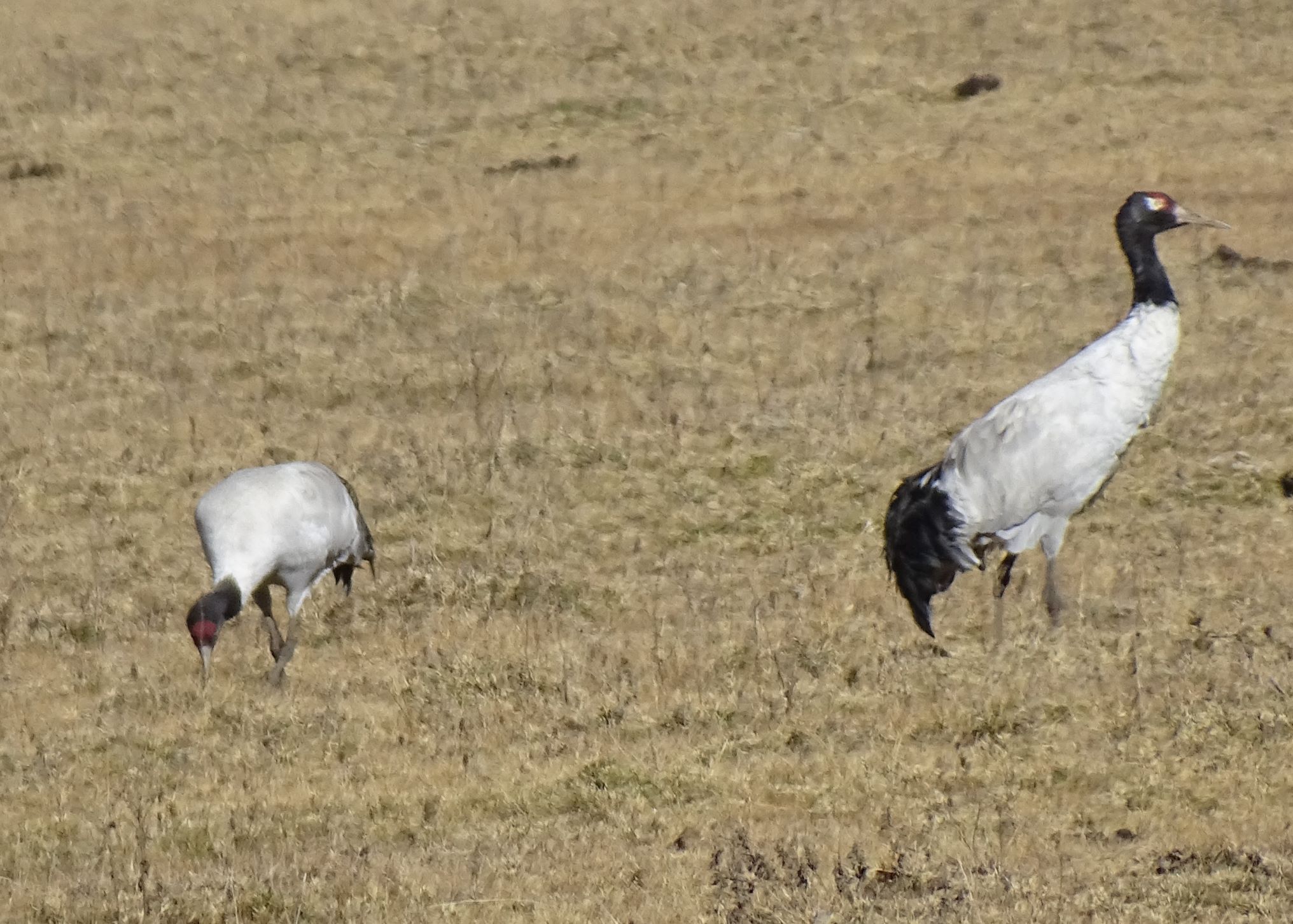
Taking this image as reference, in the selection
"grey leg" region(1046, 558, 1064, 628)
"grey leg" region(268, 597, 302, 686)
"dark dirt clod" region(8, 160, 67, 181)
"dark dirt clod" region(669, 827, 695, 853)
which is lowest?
"grey leg" region(1046, 558, 1064, 628)

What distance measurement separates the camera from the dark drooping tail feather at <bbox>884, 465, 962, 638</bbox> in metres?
9.23

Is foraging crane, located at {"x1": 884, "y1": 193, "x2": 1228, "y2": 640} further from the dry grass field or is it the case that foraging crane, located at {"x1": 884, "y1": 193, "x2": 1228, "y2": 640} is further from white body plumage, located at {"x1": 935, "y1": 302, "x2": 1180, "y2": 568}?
the dry grass field

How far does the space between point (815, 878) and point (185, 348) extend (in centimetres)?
986

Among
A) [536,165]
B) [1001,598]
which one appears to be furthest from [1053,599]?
[536,165]

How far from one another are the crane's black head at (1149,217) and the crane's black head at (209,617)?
521 cm

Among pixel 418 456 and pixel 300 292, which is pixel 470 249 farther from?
pixel 418 456

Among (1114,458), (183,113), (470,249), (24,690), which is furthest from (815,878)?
(183,113)

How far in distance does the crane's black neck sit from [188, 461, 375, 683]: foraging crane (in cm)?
448

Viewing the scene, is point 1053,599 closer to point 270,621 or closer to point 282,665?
point 282,665

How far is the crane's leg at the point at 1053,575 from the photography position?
9242 millimetres

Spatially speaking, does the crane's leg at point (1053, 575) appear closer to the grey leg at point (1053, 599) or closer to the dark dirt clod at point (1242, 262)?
the grey leg at point (1053, 599)

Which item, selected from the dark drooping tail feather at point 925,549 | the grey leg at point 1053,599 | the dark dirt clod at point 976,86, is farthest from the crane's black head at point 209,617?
the dark dirt clod at point 976,86

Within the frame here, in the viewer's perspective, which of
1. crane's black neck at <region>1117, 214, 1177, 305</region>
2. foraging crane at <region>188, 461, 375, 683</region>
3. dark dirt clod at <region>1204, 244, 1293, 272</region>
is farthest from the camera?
dark dirt clod at <region>1204, 244, 1293, 272</region>

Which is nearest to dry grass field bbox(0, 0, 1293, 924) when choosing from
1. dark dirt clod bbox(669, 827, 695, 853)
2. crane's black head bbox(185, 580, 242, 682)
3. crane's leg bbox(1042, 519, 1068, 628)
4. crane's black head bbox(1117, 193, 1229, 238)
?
dark dirt clod bbox(669, 827, 695, 853)
